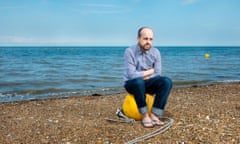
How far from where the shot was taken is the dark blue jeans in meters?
5.42

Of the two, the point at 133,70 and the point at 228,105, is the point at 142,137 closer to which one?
the point at 133,70

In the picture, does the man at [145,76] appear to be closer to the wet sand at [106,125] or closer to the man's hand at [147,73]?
the man's hand at [147,73]

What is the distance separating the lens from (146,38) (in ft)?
17.7

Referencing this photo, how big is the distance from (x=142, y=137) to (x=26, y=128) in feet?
7.79

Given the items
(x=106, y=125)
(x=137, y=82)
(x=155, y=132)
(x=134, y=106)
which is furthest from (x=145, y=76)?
(x=106, y=125)

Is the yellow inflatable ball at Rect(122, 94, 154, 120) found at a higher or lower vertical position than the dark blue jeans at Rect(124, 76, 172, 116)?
lower

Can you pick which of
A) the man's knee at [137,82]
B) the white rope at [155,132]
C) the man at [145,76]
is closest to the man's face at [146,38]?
the man at [145,76]

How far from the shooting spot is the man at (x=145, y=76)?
17.8ft

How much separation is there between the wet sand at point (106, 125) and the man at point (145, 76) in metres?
0.37

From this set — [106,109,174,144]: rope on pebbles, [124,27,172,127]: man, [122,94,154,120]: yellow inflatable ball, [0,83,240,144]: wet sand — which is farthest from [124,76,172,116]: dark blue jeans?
[0,83,240,144]: wet sand

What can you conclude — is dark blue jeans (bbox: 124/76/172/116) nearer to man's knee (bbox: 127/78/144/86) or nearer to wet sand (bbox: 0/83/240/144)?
man's knee (bbox: 127/78/144/86)

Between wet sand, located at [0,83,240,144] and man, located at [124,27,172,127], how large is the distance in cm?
37

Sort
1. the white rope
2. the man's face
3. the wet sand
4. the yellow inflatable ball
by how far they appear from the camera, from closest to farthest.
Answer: the white rope → the wet sand → the man's face → the yellow inflatable ball

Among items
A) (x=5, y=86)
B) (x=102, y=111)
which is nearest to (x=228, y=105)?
(x=102, y=111)
